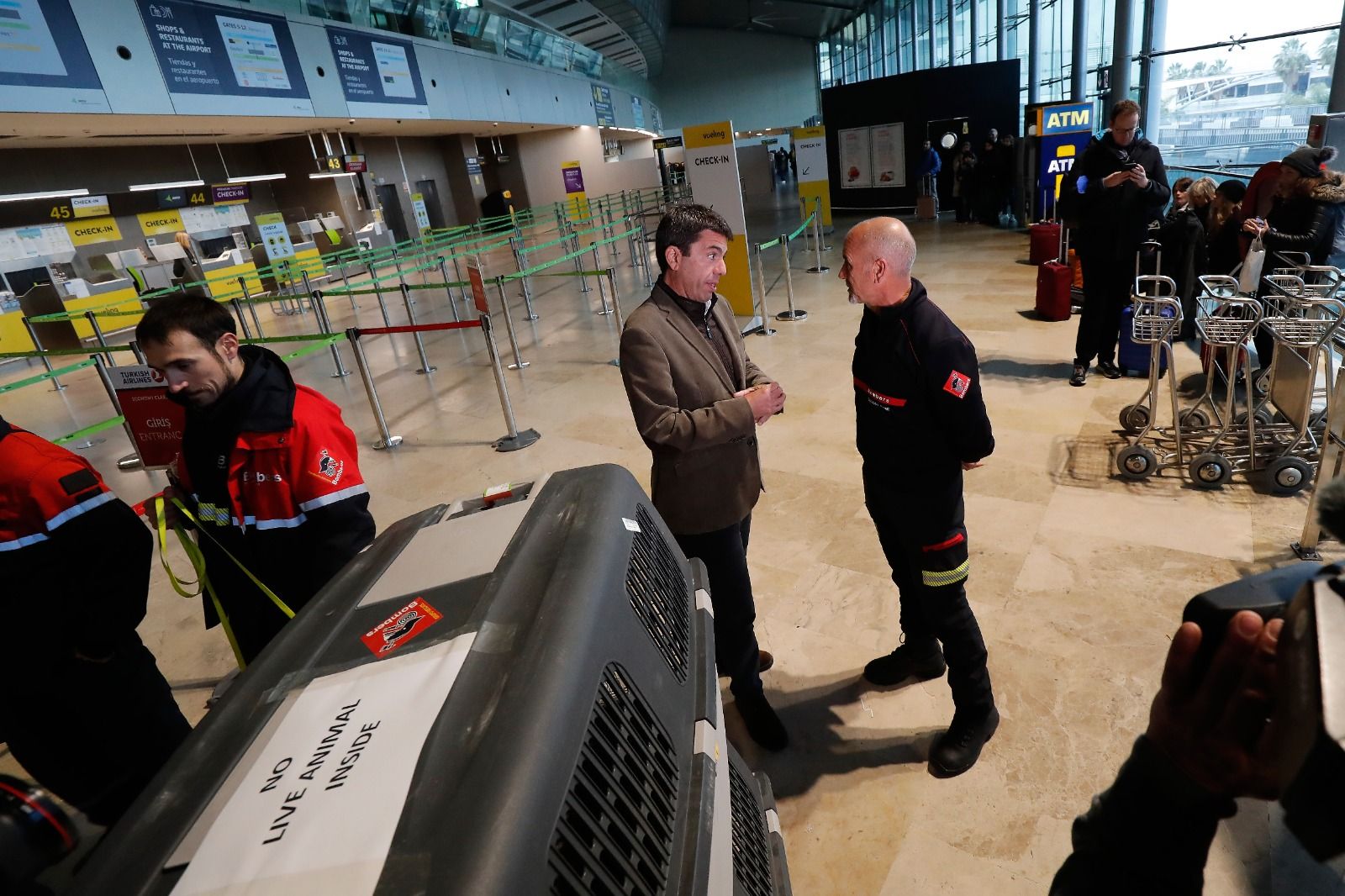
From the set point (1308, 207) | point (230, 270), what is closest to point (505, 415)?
point (1308, 207)

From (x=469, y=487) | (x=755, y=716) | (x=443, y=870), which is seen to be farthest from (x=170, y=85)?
(x=443, y=870)

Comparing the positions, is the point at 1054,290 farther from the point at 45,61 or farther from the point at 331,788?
the point at 45,61

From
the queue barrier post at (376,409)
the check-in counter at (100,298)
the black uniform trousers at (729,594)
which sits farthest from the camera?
the check-in counter at (100,298)

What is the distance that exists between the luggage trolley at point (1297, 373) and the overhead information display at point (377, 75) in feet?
55.3

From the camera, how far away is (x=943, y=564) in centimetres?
238

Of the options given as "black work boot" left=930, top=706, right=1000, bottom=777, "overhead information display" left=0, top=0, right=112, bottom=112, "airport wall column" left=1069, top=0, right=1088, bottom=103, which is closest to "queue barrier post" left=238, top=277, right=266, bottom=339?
"overhead information display" left=0, top=0, right=112, bottom=112

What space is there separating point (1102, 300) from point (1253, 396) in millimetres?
1702

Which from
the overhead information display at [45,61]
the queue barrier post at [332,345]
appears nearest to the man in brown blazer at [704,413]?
the queue barrier post at [332,345]

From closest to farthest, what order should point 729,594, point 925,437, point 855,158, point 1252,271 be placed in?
point 925,437 → point 729,594 → point 1252,271 → point 855,158

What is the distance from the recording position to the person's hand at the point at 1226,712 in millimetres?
618

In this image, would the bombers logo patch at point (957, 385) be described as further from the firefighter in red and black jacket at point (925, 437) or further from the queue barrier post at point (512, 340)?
the queue barrier post at point (512, 340)

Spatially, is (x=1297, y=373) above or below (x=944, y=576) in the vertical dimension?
below

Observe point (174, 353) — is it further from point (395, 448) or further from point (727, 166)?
point (727, 166)

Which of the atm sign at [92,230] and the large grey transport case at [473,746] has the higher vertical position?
the atm sign at [92,230]
